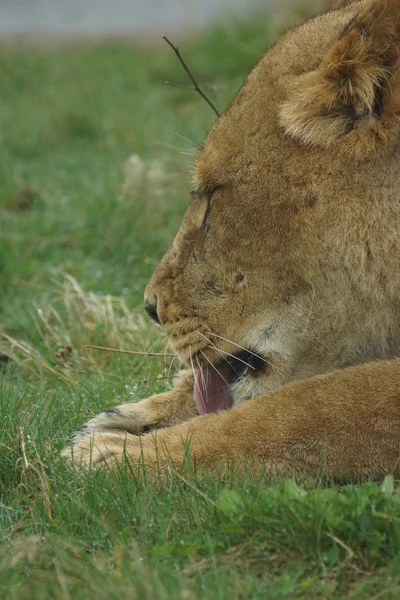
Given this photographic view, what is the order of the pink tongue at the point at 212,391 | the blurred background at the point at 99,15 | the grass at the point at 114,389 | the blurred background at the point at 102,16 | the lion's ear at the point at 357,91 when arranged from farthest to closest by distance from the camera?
the blurred background at the point at 99,15, the blurred background at the point at 102,16, the pink tongue at the point at 212,391, the lion's ear at the point at 357,91, the grass at the point at 114,389

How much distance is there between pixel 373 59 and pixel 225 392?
3.90ft

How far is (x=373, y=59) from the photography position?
9.77 feet

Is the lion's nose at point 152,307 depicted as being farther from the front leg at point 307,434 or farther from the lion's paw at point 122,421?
the front leg at point 307,434

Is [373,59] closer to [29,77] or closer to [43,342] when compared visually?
[43,342]

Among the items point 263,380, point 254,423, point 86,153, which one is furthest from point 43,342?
point 86,153

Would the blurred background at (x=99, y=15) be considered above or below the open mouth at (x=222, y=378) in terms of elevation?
above

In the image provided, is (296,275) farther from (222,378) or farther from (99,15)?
(99,15)

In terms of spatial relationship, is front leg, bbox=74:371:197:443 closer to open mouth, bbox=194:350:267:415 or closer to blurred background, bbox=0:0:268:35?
open mouth, bbox=194:350:267:415

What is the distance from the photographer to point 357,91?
3010 millimetres

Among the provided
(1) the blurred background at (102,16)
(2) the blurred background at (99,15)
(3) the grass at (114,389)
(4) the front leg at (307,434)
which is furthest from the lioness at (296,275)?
(2) the blurred background at (99,15)

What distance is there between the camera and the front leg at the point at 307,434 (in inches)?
112

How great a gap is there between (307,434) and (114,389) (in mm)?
1290

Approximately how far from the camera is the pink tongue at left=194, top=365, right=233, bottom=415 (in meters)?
3.54

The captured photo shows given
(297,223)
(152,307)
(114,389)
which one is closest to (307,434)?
(297,223)
